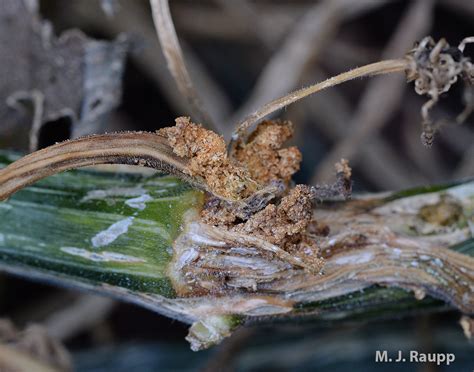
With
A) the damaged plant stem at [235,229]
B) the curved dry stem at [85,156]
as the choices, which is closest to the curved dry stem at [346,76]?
the damaged plant stem at [235,229]

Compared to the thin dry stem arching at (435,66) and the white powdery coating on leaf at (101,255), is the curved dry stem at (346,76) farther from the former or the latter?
the white powdery coating on leaf at (101,255)

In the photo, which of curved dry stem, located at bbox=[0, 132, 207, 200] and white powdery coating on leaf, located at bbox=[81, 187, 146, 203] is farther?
white powdery coating on leaf, located at bbox=[81, 187, 146, 203]

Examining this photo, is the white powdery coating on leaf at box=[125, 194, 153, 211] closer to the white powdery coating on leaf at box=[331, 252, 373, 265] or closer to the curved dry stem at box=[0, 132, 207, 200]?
the curved dry stem at box=[0, 132, 207, 200]

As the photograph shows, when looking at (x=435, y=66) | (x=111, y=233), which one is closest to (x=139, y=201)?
(x=111, y=233)

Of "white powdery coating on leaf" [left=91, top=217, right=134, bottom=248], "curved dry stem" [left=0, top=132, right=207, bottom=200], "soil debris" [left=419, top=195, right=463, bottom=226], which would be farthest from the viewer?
"soil debris" [left=419, top=195, right=463, bottom=226]

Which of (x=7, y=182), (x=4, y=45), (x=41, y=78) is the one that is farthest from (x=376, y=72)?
(x=4, y=45)

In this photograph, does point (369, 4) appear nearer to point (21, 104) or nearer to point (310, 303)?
point (21, 104)

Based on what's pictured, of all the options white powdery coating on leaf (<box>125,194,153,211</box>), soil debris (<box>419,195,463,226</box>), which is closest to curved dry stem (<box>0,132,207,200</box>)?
white powdery coating on leaf (<box>125,194,153,211</box>)
